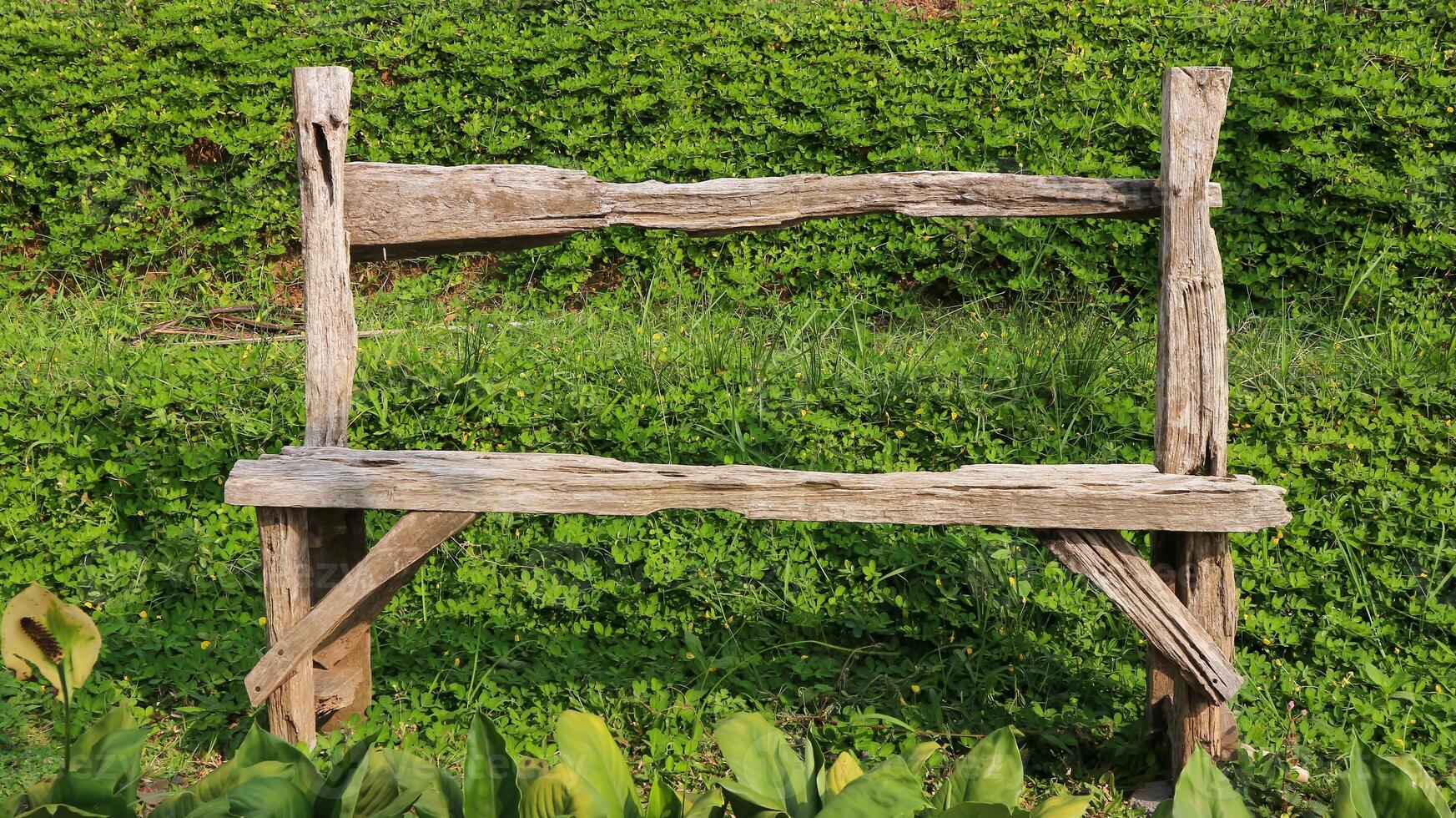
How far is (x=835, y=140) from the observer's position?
208 inches

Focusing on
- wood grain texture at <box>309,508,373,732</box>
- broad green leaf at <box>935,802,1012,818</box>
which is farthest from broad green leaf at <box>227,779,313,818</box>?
wood grain texture at <box>309,508,373,732</box>

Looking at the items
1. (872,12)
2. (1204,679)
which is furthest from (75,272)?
(1204,679)

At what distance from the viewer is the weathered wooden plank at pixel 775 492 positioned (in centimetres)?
238

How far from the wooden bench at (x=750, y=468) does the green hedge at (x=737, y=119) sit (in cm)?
250

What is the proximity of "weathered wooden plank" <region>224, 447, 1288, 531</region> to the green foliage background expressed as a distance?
2.81 feet

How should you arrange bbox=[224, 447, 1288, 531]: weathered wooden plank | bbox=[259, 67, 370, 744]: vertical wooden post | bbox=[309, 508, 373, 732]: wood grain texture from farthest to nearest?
1. bbox=[309, 508, 373, 732]: wood grain texture
2. bbox=[259, 67, 370, 744]: vertical wooden post
3. bbox=[224, 447, 1288, 531]: weathered wooden plank

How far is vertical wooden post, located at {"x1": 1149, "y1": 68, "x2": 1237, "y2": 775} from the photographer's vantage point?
240 centimetres

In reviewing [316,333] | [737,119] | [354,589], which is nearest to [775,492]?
[354,589]

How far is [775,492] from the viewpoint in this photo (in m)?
2.39

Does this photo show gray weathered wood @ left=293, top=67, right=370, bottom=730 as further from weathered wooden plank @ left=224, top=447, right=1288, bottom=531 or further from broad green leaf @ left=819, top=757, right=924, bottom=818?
broad green leaf @ left=819, top=757, right=924, bottom=818

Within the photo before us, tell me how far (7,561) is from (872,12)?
444 centimetres

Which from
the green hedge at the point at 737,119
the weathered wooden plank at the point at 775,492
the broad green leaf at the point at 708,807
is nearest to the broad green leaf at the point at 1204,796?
the broad green leaf at the point at 708,807

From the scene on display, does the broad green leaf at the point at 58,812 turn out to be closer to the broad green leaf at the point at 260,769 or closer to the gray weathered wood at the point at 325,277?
the broad green leaf at the point at 260,769

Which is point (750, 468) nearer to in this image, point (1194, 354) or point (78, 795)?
point (1194, 354)
